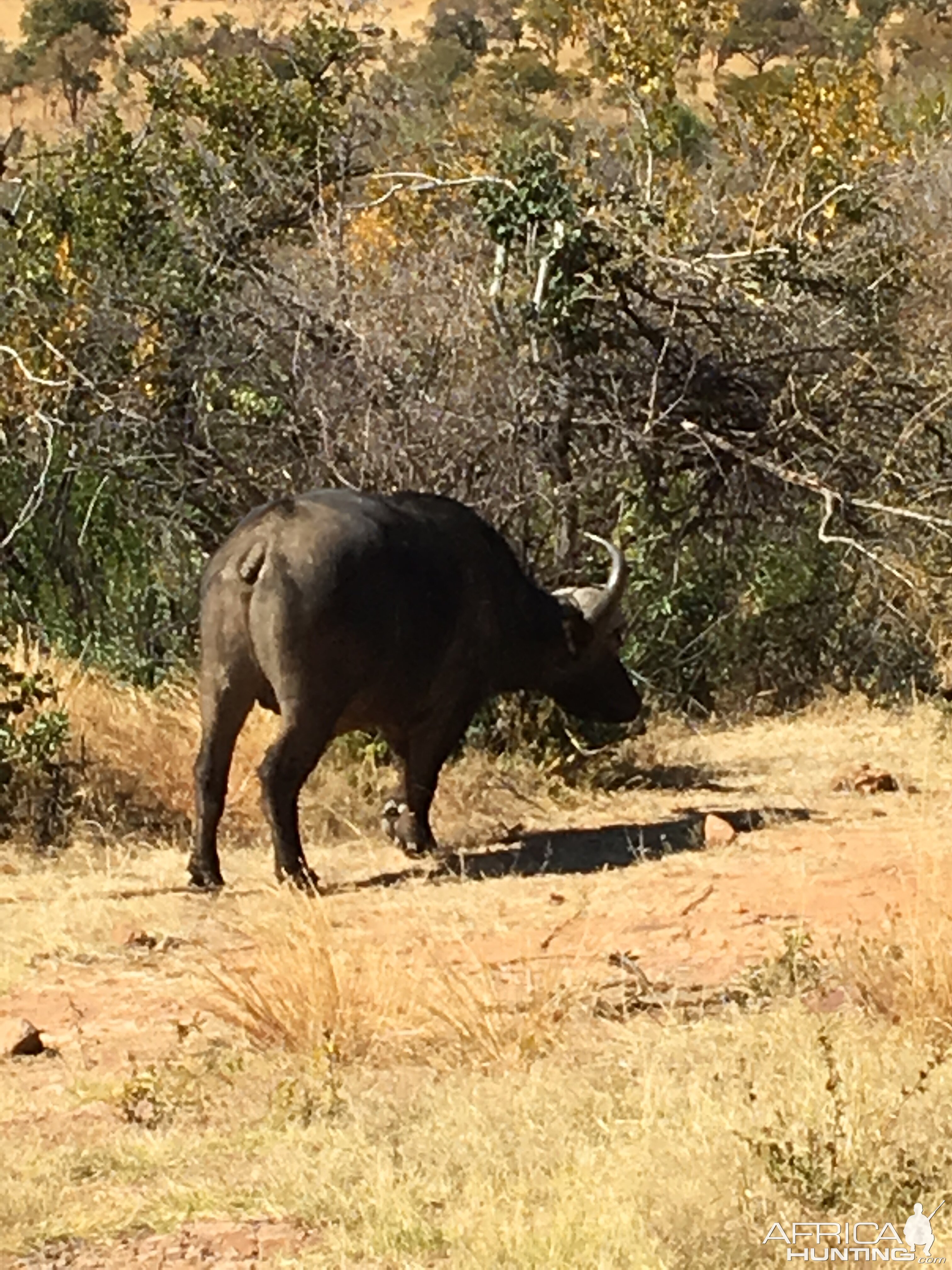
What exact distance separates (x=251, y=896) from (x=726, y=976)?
249 cm

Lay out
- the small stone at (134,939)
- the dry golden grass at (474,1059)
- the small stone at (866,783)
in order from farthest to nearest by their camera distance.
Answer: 1. the small stone at (866,783)
2. the small stone at (134,939)
3. the dry golden grass at (474,1059)

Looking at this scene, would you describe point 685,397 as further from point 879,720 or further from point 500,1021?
point 500,1021

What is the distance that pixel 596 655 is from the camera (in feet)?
36.9

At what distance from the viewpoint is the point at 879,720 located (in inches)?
538

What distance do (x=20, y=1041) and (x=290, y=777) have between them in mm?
2619

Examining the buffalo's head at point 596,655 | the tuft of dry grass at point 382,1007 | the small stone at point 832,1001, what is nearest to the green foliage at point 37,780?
the buffalo's head at point 596,655

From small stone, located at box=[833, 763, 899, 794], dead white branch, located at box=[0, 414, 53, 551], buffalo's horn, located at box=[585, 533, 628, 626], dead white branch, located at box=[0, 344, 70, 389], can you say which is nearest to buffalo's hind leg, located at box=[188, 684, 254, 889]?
buffalo's horn, located at box=[585, 533, 628, 626]

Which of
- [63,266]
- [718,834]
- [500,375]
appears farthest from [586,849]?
[63,266]

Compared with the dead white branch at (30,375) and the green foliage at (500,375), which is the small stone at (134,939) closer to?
the green foliage at (500,375)

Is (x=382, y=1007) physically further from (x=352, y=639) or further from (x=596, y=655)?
(x=596, y=655)

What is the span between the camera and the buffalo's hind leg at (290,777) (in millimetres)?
9523

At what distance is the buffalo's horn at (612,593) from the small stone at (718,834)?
4.31 ft

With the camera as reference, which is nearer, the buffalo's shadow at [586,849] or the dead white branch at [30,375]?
the buffalo's shadow at [586,849]

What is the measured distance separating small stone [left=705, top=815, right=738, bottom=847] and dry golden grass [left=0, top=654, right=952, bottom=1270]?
0.57 feet
